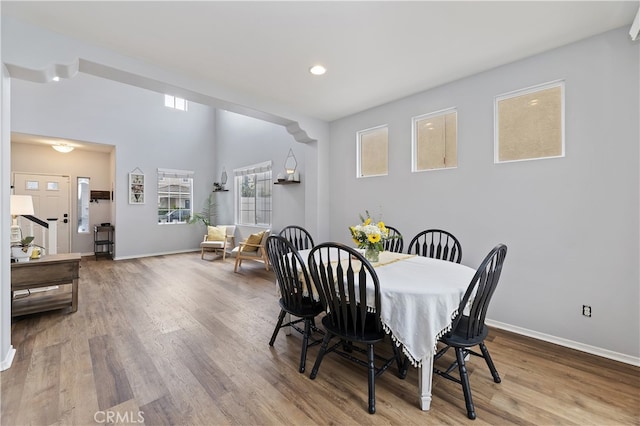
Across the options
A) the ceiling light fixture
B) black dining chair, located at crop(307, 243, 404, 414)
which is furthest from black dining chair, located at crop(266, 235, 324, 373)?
the ceiling light fixture

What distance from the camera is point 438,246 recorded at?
9.29 feet

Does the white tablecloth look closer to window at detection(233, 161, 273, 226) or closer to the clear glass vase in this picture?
the clear glass vase

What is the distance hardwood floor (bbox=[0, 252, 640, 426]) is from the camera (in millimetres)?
1616

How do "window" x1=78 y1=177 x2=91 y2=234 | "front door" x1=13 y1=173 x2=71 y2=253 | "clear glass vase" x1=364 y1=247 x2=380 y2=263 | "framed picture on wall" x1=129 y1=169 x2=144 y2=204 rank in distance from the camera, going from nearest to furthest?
"clear glass vase" x1=364 y1=247 x2=380 y2=263 < "front door" x1=13 y1=173 x2=71 y2=253 < "framed picture on wall" x1=129 y1=169 x2=144 y2=204 < "window" x1=78 y1=177 x2=91 y2=234

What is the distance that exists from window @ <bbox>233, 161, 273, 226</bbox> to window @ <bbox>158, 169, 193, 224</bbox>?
1.44 metres

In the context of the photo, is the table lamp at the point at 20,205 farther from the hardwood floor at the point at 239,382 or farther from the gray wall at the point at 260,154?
the gray wall at the point at 260,154

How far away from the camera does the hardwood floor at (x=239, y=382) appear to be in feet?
5.30

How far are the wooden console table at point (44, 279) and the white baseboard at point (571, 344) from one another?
178 inches

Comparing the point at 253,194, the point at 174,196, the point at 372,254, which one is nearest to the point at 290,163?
the point at 253,194

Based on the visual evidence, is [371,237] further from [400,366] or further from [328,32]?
[328,32]

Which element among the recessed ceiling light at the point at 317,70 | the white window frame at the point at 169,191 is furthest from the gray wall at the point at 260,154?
the recessed ceiling light at the point at 317,70

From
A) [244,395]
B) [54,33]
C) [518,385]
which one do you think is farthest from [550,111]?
[54,33]

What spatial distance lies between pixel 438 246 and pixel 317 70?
2.15 m

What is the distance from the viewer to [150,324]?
2.86 meters
